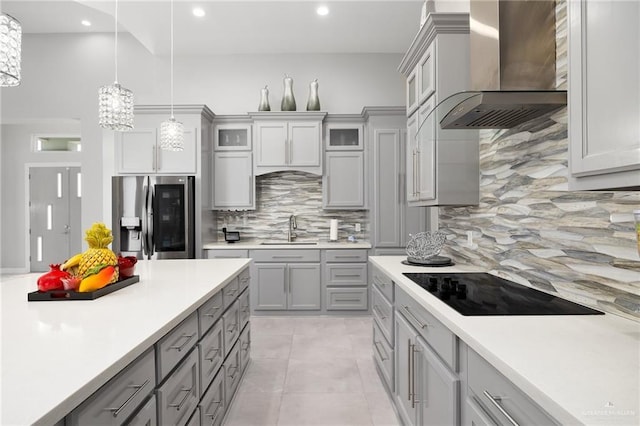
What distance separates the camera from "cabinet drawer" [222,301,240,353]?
2207mm

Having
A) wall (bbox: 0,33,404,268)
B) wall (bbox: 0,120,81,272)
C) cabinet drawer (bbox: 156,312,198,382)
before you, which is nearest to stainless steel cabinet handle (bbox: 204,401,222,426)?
cabinet drawer (bbox: 156,312,198,382)

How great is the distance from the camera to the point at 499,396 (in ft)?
3.22

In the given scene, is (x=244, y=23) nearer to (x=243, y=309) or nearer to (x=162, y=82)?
(x=162, y=82)

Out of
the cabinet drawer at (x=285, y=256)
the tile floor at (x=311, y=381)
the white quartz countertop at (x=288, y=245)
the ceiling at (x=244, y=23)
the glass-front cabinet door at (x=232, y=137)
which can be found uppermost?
the ceiling at (x=244, y=23)

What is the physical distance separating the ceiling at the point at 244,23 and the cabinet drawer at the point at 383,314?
309 cm

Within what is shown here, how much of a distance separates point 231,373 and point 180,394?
1002 mm

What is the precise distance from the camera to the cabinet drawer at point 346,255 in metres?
4.46

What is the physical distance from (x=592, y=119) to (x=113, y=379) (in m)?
1.50

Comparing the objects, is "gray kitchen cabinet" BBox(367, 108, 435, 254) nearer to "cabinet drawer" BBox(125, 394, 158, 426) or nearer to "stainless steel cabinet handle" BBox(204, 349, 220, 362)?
"stainless steel cabinet handle" BBox(204, 349, 220, 362)

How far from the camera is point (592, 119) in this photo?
1.02 metres

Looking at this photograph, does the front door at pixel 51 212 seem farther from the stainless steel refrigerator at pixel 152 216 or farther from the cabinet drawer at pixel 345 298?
the cabinet drawer at pixel 345 298

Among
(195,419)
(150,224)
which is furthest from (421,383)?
(150,224)

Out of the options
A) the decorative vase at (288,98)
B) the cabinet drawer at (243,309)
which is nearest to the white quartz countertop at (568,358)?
the cabinet drawer at (243,309)

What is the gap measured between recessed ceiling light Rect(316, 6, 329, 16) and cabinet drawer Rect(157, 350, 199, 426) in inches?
146
